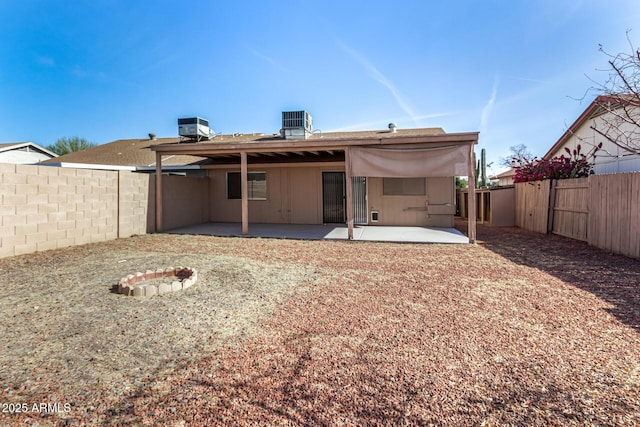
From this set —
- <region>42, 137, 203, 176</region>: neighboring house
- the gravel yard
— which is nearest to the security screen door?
<region>42, 137, 203, 176</region>: neighboring house

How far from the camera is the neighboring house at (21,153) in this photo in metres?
15.9

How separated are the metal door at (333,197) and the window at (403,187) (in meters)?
1.58

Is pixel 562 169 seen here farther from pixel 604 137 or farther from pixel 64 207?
pixel 64 207

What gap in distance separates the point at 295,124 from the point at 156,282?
9.59 m

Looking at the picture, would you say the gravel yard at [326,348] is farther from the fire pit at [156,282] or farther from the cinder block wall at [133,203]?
the cinder block wall at [133,203]

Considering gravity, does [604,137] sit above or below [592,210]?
above

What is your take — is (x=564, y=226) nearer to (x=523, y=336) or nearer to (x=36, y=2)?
(x=523, y=336)

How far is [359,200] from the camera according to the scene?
1181cm

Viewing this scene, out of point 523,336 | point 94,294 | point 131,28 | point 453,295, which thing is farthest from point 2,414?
point 131,28

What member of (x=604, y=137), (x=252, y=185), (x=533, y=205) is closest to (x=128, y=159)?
(x=252, y=185)

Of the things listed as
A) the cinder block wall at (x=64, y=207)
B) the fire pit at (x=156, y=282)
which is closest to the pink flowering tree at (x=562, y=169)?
the fire pit at (x=156, y=282)

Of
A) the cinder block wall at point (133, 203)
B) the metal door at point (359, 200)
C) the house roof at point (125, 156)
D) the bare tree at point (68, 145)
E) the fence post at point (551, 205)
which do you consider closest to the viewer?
the cinder block wall at point (133, 203)

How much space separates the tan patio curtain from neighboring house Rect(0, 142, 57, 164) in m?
17.7

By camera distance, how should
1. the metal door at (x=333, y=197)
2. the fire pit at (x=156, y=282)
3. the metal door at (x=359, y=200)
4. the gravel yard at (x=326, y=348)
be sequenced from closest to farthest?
the gravel yard at (x=326, y=348) < the fire pit at (x=156, y=282) < the metal door at (x=359, y=200) < the metal door at (x=333, y=197)
